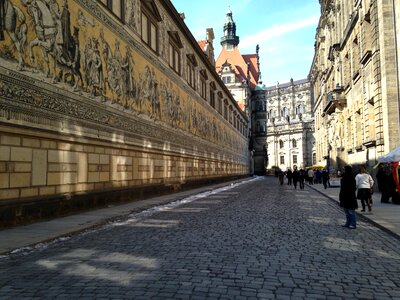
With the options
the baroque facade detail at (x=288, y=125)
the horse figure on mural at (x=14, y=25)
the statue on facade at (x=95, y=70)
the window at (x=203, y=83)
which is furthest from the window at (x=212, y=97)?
the baroque facade detail at (x=288, y=125)

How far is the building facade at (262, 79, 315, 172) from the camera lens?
93.9 m

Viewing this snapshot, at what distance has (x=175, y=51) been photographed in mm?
27594

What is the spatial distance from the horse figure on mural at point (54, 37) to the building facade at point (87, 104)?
3 centimetres

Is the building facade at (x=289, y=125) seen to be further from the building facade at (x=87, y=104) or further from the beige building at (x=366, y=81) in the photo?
the building facade at (x=87, y=104)

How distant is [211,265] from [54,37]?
30.7ft

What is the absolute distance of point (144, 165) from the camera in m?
19.9

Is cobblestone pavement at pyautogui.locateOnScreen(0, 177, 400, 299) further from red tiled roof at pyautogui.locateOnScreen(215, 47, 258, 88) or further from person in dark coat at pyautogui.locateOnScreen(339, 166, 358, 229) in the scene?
red tiled roof at pyautogui.locateOnScreen(215, 47, 258, 88)

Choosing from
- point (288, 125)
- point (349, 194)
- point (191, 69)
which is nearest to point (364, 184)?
point (349, 194)

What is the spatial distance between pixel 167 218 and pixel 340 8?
31.5m

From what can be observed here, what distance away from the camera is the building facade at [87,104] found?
34.1ft

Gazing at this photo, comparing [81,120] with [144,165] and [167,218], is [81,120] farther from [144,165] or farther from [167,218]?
[144,165]

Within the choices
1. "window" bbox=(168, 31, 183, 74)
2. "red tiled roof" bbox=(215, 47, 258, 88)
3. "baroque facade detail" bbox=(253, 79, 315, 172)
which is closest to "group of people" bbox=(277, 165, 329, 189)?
"window" bbox=(168, 31, 183, 74)

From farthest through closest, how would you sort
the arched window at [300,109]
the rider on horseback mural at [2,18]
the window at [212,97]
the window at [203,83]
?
the arched window at [300,109] < the window at [212,97] < the window at [203,83] < the rider on horseback mural at [2,18]

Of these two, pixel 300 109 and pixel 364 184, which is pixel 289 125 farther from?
pixel 364 184
